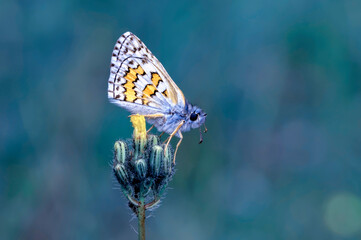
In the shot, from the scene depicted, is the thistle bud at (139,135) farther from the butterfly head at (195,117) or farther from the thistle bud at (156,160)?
the butterfly head at (195,117)

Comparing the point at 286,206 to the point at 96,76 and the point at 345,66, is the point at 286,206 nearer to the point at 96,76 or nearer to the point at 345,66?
the point at 345,66

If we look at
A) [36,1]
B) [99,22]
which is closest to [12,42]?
[36,1]

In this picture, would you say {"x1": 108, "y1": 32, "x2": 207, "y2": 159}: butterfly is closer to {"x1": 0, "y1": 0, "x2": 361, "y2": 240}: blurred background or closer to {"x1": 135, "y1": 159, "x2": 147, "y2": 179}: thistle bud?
{"x1": 135, "y1": 159, "x2": 147, "y2": 179}: thistle bud

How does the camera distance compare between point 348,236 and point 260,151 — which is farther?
point 260,151

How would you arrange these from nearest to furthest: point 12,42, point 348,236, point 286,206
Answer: point 348,236 < point 286,206 < point 12,42

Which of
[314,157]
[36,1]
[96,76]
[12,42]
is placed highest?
[36,1]

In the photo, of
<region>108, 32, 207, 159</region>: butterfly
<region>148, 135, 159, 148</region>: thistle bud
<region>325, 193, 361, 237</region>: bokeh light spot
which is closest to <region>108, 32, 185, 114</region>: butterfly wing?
<region>108, 32, 207, 159</region>: butterfly
